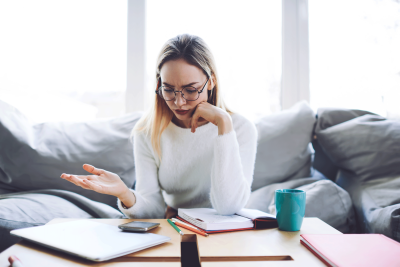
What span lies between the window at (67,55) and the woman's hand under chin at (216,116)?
1.25 m

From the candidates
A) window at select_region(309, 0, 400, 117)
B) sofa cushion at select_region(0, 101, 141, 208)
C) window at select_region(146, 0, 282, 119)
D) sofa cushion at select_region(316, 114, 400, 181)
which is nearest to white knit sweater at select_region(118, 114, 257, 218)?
sofa cushion at select_region(0, 101, 141, 208)

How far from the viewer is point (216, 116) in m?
0.97

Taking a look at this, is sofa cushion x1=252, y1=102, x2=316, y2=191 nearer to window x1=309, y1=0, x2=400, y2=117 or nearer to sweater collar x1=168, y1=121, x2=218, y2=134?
sweater collar x1=168, y1=121, x2=218, y2=134

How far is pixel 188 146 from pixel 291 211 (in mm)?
564

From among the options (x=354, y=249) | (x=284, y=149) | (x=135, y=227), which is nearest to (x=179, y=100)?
(x=135, y=227)

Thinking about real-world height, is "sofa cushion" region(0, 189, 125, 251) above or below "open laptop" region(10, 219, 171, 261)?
below

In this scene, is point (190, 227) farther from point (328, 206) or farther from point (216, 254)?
point (328, 206)

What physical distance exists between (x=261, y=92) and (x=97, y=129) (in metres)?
1.23

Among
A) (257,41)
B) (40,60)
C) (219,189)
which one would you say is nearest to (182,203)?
(219,189)

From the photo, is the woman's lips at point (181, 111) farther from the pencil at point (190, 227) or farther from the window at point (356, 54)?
the window at point (356, 54)

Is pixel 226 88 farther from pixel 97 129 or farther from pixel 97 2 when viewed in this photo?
pixel 97 2

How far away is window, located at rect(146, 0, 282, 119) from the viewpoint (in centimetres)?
210

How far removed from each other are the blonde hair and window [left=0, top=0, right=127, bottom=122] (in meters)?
1.02

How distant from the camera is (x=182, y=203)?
1198 mm
